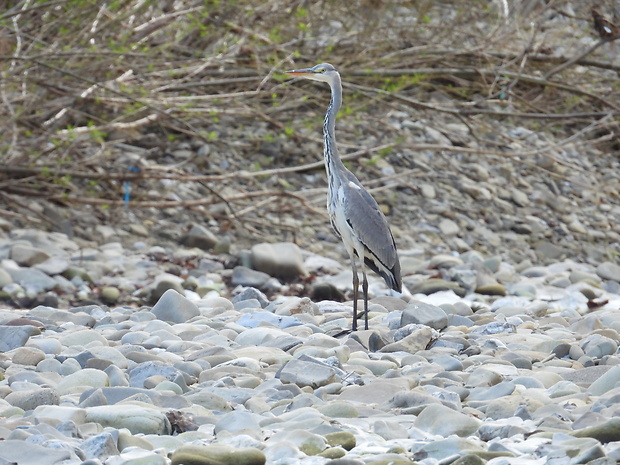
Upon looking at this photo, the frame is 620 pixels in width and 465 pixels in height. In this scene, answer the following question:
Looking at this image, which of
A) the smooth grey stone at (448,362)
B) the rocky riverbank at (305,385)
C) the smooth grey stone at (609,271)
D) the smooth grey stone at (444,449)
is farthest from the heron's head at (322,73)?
the smooth grey stone at (609,271)

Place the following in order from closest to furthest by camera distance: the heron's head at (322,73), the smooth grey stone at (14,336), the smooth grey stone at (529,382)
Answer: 1. the smooth grey stone at (529,382)
2. the smooth grey stone at (14,336)
3. the heron's head at (322,73)

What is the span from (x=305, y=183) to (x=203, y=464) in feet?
25.4

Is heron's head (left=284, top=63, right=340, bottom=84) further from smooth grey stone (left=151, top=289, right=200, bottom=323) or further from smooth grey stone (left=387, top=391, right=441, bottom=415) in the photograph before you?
smooth grey stone (left=387, top=391, right=441, bottom=415)

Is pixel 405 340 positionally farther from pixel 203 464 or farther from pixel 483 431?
pixel 203 464

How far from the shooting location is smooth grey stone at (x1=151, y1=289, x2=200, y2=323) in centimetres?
585

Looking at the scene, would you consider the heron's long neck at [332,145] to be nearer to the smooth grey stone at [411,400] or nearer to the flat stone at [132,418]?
the smooth grey stone at [411,400]

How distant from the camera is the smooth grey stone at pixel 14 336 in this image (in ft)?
16.6

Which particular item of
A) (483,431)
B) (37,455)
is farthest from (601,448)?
(37,455)

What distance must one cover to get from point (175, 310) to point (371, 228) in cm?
129

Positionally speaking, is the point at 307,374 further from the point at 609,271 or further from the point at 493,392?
the point at 609,271

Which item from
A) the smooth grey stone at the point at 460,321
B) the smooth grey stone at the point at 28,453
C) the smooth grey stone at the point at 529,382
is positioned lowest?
the smooth grey stone at the point at 460,321

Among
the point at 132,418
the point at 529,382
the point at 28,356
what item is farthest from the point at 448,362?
the point at 28,356

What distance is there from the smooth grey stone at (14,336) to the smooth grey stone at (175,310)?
91 cm

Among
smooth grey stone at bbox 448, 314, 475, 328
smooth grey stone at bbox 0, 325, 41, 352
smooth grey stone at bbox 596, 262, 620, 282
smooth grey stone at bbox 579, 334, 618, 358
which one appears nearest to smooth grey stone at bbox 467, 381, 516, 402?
smooth grey stone at bbox 579, 334, 618, 358
